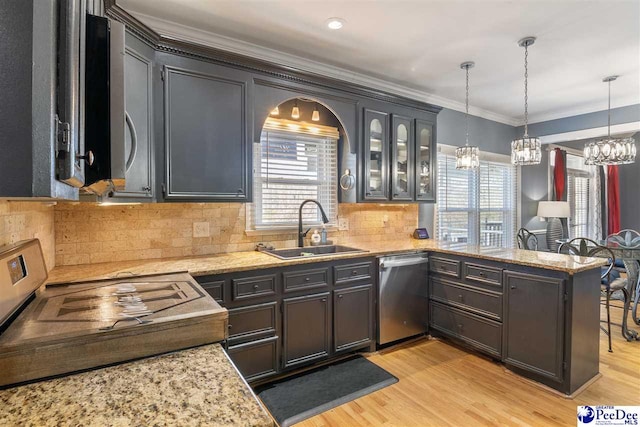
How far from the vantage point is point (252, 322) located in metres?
2.39

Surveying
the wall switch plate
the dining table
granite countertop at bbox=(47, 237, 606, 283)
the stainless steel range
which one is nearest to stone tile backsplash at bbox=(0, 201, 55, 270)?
the stainless steel range

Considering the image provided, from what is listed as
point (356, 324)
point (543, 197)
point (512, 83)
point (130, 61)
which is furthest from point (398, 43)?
point (543, 197)

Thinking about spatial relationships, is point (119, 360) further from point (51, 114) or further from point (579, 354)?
point (579, 354)

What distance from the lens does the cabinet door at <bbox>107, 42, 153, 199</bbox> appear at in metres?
2.00

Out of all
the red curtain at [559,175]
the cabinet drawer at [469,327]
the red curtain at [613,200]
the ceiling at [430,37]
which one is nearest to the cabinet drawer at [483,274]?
the cabinet drawer at [469,327]

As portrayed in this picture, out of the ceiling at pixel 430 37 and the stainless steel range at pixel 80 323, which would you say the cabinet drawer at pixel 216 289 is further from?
the ceiling at pixel 430 37

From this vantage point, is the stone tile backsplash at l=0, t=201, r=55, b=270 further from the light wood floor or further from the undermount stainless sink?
the light wood floor

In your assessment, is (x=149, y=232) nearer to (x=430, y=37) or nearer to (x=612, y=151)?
(x=430, y=37)

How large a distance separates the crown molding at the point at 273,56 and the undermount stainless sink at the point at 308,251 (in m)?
1.64

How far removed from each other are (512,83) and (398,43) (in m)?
1.82

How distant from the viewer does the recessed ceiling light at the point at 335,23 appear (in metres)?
2.57

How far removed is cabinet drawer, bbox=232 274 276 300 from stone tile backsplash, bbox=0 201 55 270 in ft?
3.65

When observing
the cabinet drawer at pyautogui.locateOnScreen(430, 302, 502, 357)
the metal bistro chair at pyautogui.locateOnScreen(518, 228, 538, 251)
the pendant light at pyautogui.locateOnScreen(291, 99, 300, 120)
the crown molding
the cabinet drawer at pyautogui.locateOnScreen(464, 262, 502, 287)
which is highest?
the crown molding

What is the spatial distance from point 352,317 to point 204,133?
75.5 inches
